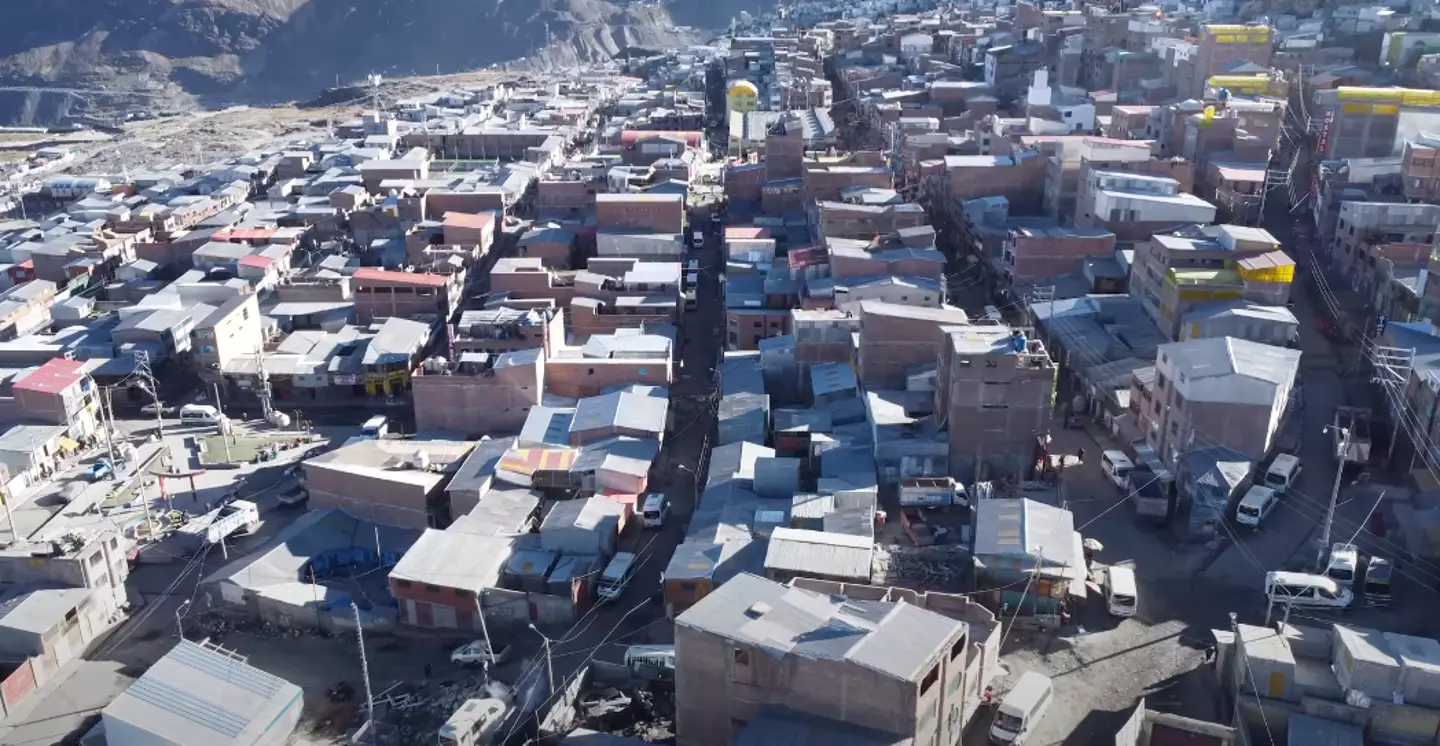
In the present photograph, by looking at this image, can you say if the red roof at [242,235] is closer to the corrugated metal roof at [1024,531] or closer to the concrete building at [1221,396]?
the corrugated metal roof at [1024,531]

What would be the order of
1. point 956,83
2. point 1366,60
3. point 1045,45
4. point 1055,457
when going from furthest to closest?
point 1045,45 < point 956,83 < point 1366,60 < point 1055,457

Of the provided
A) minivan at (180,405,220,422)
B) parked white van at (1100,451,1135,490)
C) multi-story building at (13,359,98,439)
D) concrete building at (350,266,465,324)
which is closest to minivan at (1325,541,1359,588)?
parked white van at (1100,451,1135,490)

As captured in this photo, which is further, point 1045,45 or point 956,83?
point 1045,45

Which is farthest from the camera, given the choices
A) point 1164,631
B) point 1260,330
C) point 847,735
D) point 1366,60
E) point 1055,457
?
point 1366,60

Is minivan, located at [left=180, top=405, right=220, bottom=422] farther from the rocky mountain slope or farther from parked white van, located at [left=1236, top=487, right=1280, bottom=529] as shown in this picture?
the rocky mountain slope

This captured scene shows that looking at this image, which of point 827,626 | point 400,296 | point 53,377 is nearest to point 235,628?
point 53,377

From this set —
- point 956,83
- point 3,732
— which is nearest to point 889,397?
point 3,732

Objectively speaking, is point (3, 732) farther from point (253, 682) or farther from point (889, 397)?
point (889, 397)

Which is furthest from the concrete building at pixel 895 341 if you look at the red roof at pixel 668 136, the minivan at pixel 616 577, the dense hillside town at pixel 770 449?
the red roof at pixel 668 136
